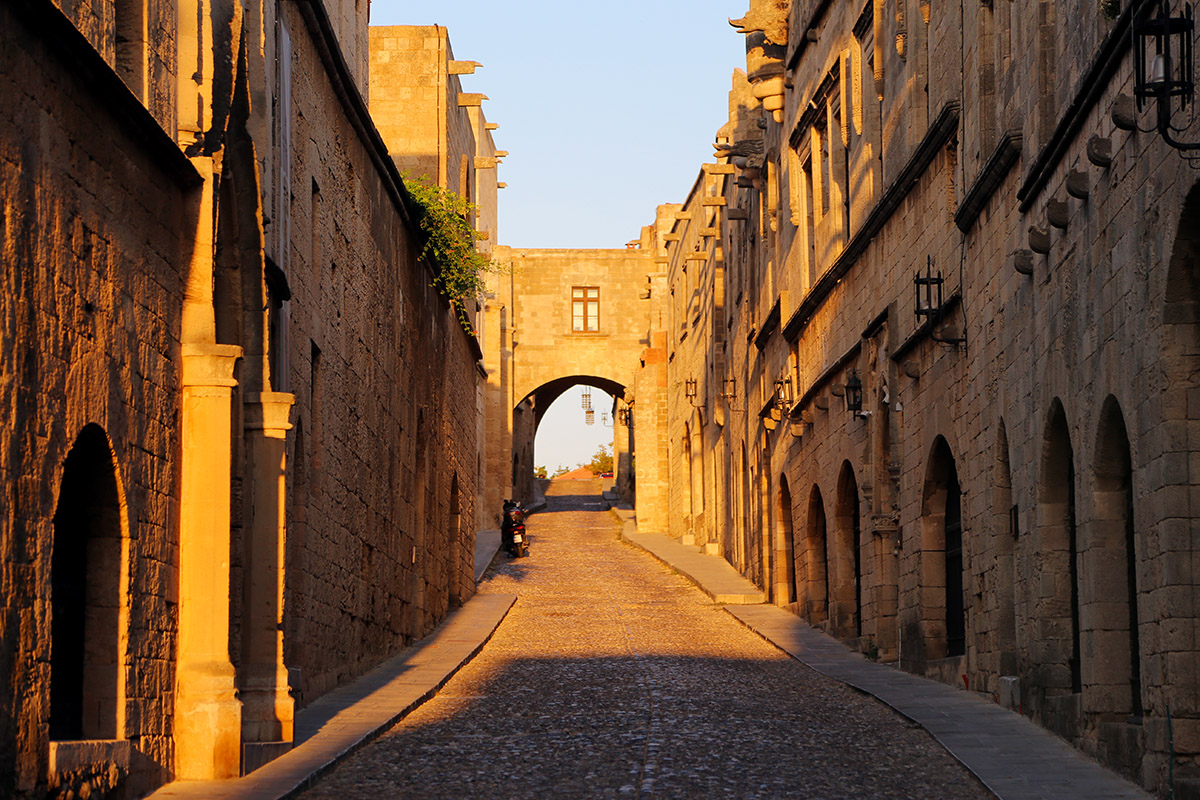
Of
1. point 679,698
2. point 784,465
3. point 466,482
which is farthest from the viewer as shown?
point 466,482

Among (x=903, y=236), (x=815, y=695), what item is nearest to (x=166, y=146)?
(x=815, y=695)

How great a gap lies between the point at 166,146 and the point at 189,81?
97 cm

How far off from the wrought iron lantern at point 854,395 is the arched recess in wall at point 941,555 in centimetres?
285

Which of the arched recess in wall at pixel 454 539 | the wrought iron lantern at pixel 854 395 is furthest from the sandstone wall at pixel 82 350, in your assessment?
the arched recess in wall at pixel 454 539

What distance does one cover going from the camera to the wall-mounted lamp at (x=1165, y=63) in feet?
26.1

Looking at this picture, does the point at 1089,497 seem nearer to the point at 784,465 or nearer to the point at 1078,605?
the point at 1078,605

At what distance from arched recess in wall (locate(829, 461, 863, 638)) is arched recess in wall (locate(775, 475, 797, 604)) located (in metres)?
4.18

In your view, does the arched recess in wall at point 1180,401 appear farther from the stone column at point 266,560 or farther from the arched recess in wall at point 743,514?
the arched recess in wall at point 743,514

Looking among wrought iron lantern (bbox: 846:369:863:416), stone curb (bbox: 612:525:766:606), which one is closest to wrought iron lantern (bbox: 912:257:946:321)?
wrought iron lantern (bbox: 846:369:863:416)

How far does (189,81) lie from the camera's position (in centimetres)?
1035

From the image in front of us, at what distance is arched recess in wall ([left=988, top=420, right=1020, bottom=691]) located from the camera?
14031 millimetres

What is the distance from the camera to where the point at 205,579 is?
10.1 m

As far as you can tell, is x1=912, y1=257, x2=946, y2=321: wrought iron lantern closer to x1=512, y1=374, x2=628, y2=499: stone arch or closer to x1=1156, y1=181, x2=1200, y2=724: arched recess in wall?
x1=1156, y1=181, x2=1200, y2=724: arched recess in wall

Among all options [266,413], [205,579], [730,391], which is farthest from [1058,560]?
[730,391]
